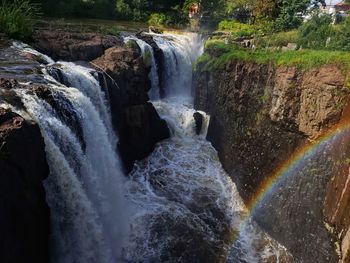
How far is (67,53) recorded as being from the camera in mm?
15008

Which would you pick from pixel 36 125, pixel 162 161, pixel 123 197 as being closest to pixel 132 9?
pixel 162 161

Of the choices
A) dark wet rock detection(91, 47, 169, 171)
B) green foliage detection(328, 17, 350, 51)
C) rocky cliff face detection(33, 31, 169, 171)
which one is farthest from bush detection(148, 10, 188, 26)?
green foliage detection(328, 17, 350, 51)

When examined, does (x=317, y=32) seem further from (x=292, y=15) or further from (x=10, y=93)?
(x=10, y=93)

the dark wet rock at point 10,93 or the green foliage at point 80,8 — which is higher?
the green foliage at point 80,8

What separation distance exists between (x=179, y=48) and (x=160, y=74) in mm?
2100

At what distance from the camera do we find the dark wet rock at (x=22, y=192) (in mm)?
7195

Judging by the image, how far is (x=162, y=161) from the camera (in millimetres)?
15477

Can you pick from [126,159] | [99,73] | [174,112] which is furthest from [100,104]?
[174,112]

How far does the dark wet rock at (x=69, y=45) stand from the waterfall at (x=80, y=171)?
1.98m

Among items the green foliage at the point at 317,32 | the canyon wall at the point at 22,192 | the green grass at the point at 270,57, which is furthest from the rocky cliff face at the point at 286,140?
the canyon wall at the point at 22,192

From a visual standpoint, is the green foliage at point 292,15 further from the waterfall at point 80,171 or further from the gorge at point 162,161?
the waterfall at point 80,171

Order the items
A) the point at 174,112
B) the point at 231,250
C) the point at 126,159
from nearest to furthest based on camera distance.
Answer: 1. the point at 231,250
2. the point at 126,159
3. the point at 174,112

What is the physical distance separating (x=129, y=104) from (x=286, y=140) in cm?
624

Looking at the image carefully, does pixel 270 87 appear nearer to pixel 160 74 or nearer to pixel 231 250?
pixel 231 250
